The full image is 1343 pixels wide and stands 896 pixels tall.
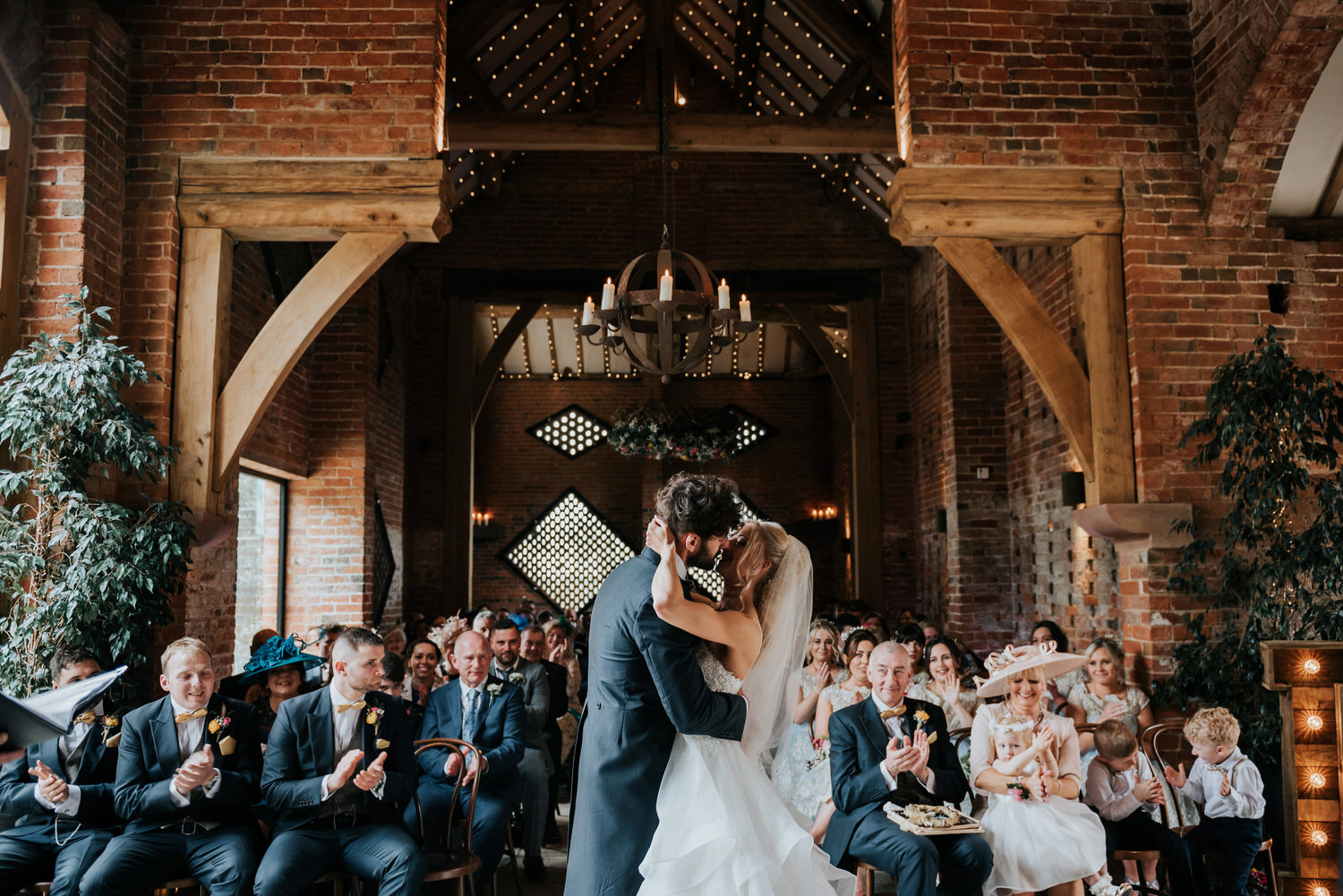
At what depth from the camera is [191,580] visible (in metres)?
4.97

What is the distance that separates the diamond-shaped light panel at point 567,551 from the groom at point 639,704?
38.9ft

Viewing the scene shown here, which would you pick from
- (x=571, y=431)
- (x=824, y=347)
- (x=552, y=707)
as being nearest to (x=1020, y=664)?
(x=552, y=707)

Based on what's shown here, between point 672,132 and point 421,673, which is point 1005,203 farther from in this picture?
point 421,673

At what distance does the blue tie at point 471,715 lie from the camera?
4.06 meters

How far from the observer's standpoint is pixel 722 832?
2293mm

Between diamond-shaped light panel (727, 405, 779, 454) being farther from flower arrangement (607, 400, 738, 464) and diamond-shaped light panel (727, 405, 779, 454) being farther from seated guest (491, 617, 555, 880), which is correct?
seated guest (491, 617, 555, 880)

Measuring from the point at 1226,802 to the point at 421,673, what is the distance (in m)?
3.59

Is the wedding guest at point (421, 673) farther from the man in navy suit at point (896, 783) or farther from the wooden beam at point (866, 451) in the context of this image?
the wooden beam at point (866, 451)

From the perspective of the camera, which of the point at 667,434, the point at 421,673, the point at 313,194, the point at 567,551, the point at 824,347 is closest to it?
the point at 313,194

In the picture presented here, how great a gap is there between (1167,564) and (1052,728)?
5.52 ft

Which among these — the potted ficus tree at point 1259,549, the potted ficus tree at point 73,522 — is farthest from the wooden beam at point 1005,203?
the potted ficus tree at point 73,522

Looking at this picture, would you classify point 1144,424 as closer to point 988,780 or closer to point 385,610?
point 988,780

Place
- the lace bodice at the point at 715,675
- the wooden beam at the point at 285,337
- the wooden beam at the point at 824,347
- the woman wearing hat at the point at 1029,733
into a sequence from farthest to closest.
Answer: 1. the wooden beam at the point at 824,347
2. the wooden beam at the point at 285,337
3. the woman wearing hat at the point at 1029,733
4. the lace bodice at the point at 715,675

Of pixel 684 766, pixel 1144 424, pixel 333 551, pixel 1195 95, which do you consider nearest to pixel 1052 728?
pixel 684 766
